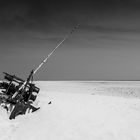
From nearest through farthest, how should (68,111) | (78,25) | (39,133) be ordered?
(39,133)
(68,111)
(78,25)

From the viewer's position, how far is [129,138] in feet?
21.6

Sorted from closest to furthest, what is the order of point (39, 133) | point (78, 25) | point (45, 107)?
1. point (39, 133)
2. point (45, 107)
3. point (78, 25)

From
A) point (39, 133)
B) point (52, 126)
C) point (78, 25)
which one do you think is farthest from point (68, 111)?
point (78, 25)

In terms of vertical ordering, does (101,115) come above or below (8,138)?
below

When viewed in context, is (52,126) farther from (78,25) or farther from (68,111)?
(78,25)

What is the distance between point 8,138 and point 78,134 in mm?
2355

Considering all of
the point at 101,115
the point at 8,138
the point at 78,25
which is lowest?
the point at 101,115

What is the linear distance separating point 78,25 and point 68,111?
7159mm

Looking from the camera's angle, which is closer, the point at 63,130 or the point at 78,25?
the point at 63,130

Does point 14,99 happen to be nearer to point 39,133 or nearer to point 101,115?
point 39,133

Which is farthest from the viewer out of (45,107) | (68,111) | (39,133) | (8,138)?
(45,107)

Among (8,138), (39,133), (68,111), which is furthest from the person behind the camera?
(68,111)

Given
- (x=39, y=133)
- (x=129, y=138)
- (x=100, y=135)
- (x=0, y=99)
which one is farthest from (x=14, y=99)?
(x=129, y=138)

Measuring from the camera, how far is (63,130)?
23.9ft
